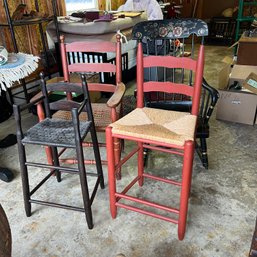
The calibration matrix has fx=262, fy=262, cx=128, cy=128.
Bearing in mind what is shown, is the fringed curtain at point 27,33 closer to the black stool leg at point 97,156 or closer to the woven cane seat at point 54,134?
the woven cane seat at point 54,134

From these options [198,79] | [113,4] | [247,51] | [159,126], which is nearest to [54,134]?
[159,126]

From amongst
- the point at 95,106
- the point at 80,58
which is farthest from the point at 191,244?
the point at 80,58

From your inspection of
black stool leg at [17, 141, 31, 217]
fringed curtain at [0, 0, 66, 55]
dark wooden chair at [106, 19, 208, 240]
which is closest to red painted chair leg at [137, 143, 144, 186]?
dark wooden chair at [106, 19, 208, 240]

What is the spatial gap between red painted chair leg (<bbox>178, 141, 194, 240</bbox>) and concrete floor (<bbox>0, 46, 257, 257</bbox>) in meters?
0.10

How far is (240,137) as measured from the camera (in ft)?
8.06

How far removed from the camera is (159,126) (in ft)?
4.56

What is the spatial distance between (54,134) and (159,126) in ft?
1.90

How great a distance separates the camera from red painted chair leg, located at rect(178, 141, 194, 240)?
1.22 m

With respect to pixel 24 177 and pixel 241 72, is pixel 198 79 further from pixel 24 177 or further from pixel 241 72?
pixel 241 72

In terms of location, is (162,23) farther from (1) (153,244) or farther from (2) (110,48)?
(1) (153,244)

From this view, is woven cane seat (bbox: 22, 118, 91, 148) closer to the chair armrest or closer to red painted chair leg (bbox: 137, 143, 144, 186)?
the chair armrest

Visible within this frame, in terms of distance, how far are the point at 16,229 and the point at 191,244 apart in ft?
3.30

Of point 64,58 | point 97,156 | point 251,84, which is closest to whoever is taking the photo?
point 97,156

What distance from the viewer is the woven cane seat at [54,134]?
1.37m
